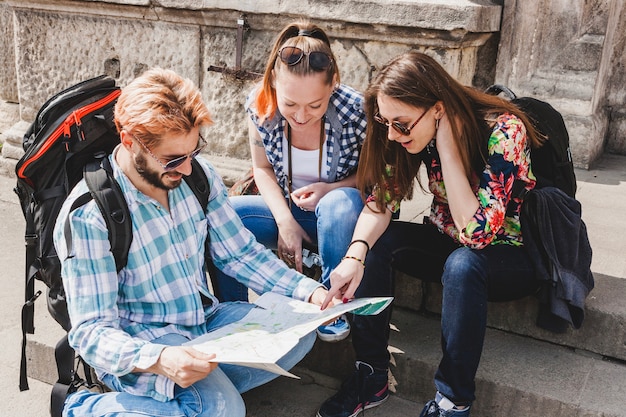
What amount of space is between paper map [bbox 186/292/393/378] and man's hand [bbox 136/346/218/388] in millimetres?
36

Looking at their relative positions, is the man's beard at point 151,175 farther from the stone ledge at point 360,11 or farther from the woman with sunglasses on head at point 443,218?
the stone ledge at point 360,11

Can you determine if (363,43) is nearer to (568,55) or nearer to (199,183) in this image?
(568,55)

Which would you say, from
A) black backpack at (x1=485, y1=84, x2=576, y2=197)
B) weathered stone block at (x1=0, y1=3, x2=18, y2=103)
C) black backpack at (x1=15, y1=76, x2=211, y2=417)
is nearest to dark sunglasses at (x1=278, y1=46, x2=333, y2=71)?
black backpack at (x1=15, y1=76, x2=211, y2=417)

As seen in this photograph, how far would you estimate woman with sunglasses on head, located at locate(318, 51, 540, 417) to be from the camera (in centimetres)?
221

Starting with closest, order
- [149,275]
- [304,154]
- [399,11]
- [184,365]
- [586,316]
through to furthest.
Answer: [184,365] < [149,275] < [586,316] < [304,154] < [399,11]

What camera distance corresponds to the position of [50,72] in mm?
4934

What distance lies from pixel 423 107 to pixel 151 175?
2.81ft

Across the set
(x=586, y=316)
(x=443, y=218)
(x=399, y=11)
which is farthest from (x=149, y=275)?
(x=399, y=11)

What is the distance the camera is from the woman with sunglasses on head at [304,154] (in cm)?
254

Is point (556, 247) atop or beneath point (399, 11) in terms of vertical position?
beneath

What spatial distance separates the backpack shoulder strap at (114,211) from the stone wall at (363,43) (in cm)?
219

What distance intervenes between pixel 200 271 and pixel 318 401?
0.70 meters

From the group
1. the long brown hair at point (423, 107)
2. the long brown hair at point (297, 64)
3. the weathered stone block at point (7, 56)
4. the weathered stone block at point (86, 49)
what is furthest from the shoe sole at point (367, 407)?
the weathered stone block at point (7, 56)

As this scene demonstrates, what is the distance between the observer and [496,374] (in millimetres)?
2477
